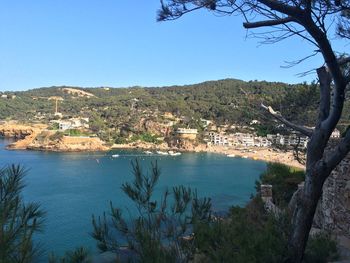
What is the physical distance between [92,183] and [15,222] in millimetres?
33105

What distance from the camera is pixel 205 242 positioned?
3.63 meters

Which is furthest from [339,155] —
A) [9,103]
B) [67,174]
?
[9,103]

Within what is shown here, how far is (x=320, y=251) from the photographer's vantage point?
4406 mm

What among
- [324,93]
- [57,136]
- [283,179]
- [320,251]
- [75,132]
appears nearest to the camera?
[324,93]

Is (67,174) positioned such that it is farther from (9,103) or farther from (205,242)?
(9,103)

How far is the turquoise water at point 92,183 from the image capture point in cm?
1970

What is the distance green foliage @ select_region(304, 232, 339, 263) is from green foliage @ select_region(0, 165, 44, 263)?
8.78 feet

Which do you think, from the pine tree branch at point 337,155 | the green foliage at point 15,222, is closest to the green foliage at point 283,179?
the pine tree branch at point 337,155

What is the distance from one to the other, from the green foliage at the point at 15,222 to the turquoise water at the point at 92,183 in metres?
7.86

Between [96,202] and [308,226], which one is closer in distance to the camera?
[308,226]

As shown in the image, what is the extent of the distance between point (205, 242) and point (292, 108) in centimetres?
487

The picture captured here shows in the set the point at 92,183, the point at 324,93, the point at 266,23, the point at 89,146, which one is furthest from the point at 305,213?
the point at 89,146

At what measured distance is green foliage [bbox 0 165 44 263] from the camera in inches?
99.8

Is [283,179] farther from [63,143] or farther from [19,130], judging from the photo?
[19,130]
